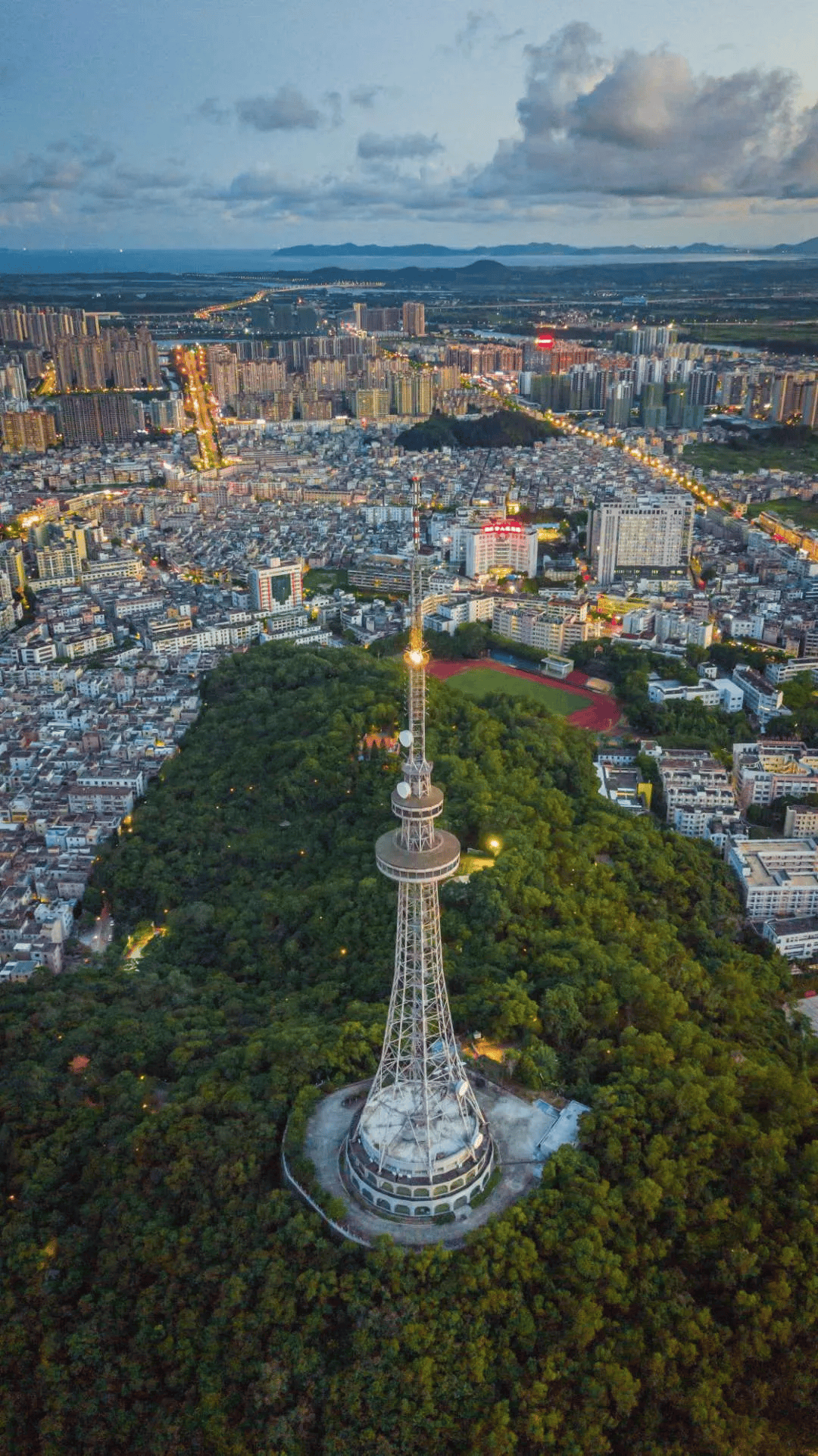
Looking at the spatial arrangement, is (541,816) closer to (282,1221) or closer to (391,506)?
(282,1221)

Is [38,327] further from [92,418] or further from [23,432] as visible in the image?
[23,432]

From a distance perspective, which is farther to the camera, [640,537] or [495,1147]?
[640,537]

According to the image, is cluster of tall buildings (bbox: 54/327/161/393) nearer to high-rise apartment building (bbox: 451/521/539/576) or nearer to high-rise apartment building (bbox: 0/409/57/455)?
high-rise apartment building (bbox: 0/409/57/455)

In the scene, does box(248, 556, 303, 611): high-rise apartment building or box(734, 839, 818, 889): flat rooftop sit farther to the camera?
box(248, 556, 303, 611): high-rise apartment building

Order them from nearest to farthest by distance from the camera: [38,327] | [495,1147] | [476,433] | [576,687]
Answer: [495,1147]
[576,687]
[476,433]
[38,327]

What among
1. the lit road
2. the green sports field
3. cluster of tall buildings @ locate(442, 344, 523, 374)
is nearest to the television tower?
the green sports field

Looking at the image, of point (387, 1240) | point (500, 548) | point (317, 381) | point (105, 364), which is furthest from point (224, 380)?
point (387, 1240)
